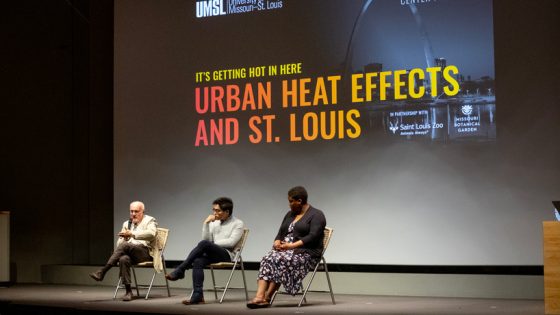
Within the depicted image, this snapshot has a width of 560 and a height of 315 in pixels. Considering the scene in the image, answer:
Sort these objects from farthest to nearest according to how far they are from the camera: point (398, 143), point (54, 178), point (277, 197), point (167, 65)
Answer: point (54, 178), point (167, 65), point (277, 197), point (398, 143)

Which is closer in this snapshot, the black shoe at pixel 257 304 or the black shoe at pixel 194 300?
the black shoe at pixel 257 304

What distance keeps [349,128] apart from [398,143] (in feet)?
1.68

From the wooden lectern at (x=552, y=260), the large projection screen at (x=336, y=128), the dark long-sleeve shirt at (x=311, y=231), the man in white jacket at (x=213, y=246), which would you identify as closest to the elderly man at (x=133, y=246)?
the man in white jacket at (x=213, y=246)

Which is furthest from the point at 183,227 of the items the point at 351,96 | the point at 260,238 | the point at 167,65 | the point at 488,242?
the point at 488,242

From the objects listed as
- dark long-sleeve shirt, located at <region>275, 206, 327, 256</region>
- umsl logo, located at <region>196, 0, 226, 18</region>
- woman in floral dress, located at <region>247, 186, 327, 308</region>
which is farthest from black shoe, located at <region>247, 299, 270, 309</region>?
umsl logo, located at <region>196, 0, 226, 18</region>

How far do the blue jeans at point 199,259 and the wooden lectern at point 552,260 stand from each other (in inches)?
103

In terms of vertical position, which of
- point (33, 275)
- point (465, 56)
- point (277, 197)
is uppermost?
point (465, 56)

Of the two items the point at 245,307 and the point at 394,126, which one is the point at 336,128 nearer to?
the point at 394,126

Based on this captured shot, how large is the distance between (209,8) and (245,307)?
372cm

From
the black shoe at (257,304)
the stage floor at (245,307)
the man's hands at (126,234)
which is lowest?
the stage floor at (245,307)

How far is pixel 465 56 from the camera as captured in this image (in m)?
7.75

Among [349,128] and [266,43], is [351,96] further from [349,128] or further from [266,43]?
[266,43]

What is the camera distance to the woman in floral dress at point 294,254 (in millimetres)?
6498

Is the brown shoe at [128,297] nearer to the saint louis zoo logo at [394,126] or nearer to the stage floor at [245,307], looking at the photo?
the stage floor at [245,307]
